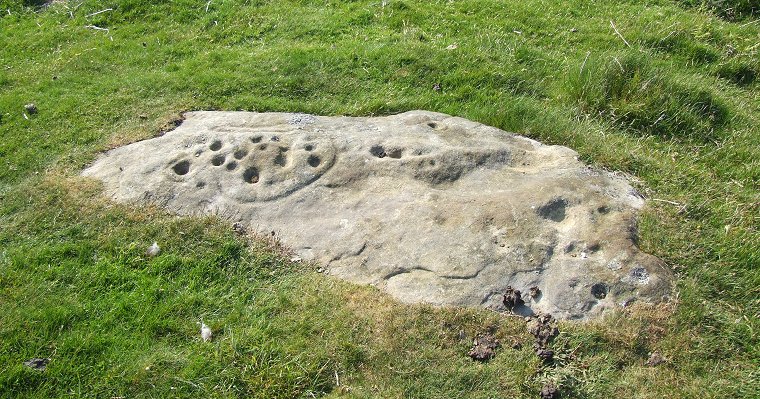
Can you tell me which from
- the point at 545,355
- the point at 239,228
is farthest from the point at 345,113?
the point at 545,355

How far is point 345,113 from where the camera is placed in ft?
26.0

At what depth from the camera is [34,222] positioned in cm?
632

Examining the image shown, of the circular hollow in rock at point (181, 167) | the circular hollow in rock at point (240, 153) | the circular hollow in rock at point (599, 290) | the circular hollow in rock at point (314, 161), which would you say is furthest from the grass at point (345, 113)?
the circular hollow in rock at point (314, 161)

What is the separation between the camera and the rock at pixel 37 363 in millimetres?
4809

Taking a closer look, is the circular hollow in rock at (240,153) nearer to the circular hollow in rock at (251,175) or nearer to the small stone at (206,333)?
the circular hollow in rock at (251,175)

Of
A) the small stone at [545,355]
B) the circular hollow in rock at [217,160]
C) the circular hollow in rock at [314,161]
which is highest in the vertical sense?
the circular hollow in rock at [314,161]

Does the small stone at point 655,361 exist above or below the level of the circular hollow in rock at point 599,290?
below

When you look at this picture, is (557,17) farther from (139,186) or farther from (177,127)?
(139,186)

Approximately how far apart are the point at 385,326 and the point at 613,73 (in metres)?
4.51

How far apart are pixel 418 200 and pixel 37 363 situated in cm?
333

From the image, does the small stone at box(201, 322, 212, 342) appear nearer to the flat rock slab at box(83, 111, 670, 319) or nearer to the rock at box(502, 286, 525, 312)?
the flat rock slab at box(83, 111, 670, 319)

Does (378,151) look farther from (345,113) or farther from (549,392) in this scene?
(549,392)

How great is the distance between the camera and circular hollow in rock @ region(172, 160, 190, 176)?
6590 millimetres

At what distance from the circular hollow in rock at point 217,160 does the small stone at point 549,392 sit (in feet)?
12.5
